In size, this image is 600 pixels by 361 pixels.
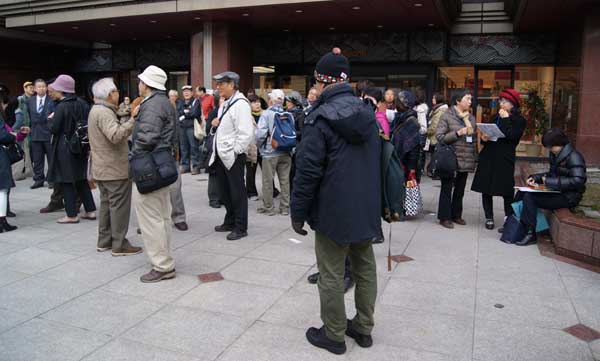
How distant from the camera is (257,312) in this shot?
422 centimetres

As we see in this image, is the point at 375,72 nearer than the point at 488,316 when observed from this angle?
No

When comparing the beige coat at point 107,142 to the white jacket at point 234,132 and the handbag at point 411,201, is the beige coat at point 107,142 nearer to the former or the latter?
the white jacket at point 234,132

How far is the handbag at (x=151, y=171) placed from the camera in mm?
4754

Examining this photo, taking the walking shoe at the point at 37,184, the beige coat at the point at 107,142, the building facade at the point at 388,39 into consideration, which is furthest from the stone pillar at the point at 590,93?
the walking shoe at the point at 37,184

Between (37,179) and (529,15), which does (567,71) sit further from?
(37,179)

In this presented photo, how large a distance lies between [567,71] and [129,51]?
14.5 metres

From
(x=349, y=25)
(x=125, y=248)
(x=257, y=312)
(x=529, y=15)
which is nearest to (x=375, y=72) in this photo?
(x=349, y=25)

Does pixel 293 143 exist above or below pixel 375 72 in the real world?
below

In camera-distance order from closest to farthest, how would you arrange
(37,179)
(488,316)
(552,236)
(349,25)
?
(488,316) → (552,236) → (37,179) → (349,25)

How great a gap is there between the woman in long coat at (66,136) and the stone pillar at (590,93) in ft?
33.1

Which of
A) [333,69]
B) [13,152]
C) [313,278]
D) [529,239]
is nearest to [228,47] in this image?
[13,152]

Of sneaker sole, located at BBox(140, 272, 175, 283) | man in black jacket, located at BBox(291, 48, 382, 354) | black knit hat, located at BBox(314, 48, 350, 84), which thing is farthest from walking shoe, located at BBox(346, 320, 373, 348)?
sneaker sole, located at BBox(140, 272, 175, 283)

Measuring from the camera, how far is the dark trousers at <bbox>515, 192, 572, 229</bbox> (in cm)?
614

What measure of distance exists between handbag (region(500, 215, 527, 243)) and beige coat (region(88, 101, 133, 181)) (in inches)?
179
